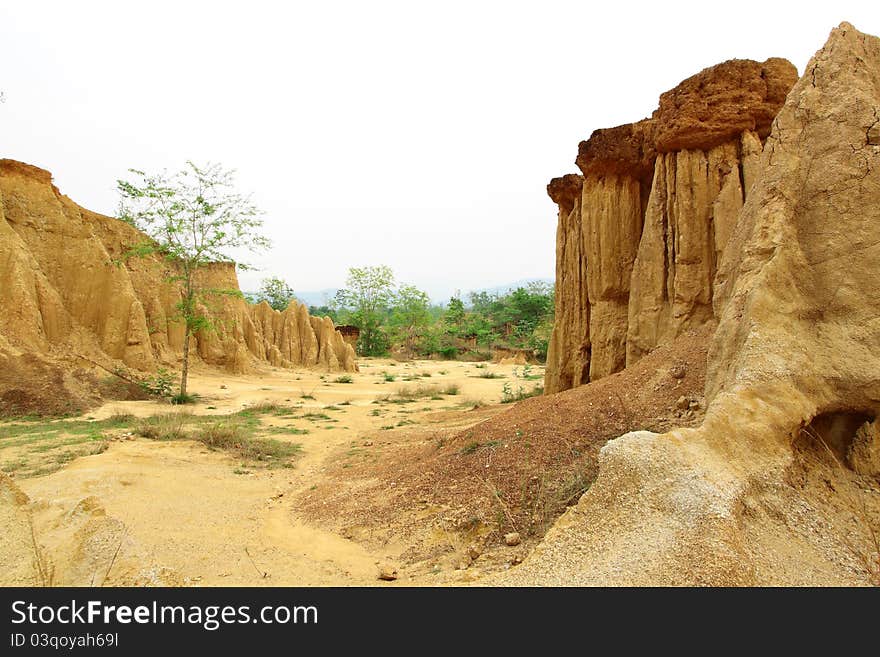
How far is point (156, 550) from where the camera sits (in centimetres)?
370

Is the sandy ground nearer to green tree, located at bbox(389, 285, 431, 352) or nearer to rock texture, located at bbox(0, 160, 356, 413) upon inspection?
rock texture, located at bbox(0, 160, 356, 413)

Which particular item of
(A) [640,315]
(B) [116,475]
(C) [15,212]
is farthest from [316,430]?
(C) [15,212]

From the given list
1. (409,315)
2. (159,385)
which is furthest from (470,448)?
(409,315)

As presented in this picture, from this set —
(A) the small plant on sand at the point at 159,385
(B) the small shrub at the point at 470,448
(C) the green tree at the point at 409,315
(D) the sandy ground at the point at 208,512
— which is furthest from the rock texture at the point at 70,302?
(C) the green tree at the point at 409,315

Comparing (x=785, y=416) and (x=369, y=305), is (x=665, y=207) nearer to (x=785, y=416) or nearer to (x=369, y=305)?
(x=785, y=416)

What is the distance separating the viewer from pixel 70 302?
15.3 metres

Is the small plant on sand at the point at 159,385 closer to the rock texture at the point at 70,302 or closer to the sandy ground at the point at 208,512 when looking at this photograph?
the rock texture at the point at 70,302

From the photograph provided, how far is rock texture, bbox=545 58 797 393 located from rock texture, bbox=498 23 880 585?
10.8ft

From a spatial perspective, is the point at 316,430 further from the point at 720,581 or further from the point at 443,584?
the point at 720,581

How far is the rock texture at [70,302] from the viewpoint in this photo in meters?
12.1

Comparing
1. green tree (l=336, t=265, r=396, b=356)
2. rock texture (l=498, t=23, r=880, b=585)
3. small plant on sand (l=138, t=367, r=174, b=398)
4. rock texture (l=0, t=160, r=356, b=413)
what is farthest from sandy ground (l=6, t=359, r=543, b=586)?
green tree (l=336, t=265, r=396, b=356)

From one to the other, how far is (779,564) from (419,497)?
3203 mm

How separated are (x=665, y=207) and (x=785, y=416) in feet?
19.6

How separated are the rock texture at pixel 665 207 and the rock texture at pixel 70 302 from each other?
1259 centimetres
